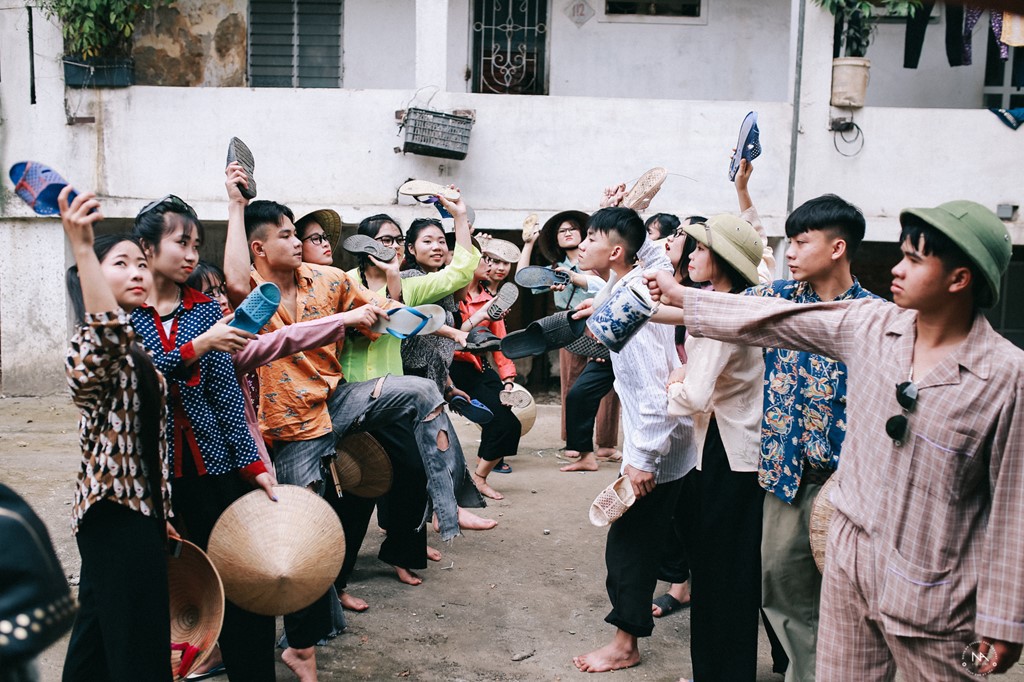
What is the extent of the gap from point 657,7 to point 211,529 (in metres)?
8.48

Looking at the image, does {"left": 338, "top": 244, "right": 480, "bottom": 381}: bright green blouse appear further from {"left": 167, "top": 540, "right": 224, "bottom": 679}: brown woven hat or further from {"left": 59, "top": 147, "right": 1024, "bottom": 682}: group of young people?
{"left": 167, "top": 540, "right": 224, "bottom": 679}: brown woven hat

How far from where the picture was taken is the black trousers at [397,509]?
4.41m

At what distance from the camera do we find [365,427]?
13.7 feet

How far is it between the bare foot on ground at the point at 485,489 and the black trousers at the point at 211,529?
315 centimetres

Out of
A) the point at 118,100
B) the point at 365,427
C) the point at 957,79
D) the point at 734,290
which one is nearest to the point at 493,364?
the point at 365,427

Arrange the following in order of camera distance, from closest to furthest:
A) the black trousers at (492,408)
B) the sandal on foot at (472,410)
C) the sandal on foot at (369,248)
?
the sandal on foot at (369,248), the sandal on foot at (472,410), the black trousers at (492,408)

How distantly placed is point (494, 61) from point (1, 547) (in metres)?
9.25

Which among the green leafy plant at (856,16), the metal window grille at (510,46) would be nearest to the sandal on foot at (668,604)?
the green leafy plant at (856,16)

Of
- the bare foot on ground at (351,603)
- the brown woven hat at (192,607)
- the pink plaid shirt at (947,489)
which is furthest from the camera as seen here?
the bare foot on ground at (351,603)

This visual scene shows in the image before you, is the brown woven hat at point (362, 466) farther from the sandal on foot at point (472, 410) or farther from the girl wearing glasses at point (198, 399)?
the sandal on foot at point (472, 410)

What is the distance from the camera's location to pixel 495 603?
4684mm

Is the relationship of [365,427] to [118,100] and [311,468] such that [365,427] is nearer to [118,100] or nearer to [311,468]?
[311,468]

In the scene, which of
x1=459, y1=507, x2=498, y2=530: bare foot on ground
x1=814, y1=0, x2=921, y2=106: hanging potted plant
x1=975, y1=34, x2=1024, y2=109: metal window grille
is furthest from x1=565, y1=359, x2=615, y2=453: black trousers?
x1=975, y1=34, x2=1024, y2=109: metal window grille

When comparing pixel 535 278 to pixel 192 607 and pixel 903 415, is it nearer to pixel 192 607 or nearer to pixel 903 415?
pixel 192 607
